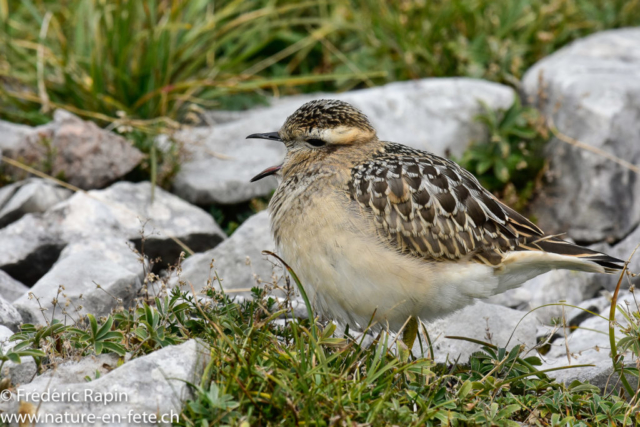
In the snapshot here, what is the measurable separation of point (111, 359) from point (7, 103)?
5.93 metres

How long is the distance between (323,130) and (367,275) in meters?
1.30

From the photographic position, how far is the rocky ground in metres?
5.80

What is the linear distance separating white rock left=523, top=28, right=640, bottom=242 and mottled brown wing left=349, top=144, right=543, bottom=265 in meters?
3.36

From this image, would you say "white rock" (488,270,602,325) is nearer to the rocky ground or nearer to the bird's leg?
the rocky ground

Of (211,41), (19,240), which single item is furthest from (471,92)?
(19,240)

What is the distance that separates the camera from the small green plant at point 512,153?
844 centimetres

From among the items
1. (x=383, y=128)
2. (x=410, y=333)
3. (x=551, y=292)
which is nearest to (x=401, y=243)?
(x=410, y=333)

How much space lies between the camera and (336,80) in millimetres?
10320

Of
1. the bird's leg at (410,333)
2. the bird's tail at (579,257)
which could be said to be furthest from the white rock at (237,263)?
the bird's tail at (579,257)

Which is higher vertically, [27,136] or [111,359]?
[27,136]

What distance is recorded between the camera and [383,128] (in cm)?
877

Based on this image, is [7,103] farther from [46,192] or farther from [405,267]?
[405,267]

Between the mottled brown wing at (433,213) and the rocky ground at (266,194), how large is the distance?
2.13ft

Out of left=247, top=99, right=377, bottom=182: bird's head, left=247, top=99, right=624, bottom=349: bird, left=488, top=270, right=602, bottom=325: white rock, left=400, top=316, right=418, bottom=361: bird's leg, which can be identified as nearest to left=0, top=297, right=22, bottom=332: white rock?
left=247, top=99, right=624, bottom=349: bird
